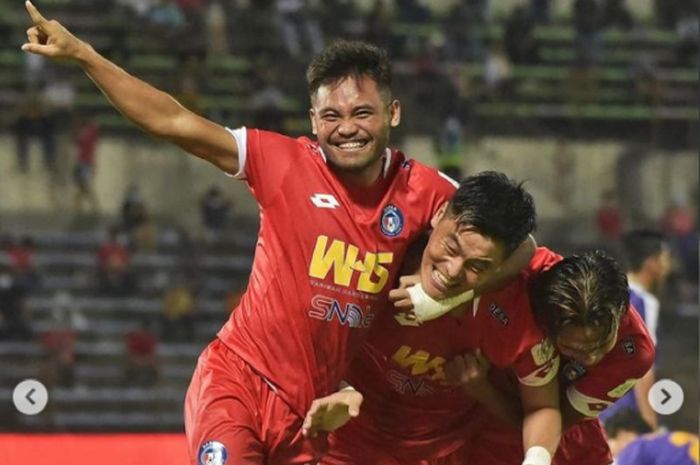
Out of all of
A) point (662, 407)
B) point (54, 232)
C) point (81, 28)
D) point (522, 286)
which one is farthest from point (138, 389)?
point (522, 286)

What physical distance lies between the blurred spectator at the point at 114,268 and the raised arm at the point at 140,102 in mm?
8082

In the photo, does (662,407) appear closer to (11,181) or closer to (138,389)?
(138,389)

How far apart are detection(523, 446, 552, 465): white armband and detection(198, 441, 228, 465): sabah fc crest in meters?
0.88

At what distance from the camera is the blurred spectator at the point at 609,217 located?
1314cm

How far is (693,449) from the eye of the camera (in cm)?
584

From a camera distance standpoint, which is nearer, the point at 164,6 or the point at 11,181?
the point at 11,181

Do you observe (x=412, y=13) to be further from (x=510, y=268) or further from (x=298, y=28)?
(x=510, y=268)

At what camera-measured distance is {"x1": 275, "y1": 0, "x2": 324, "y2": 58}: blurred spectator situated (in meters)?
14.0

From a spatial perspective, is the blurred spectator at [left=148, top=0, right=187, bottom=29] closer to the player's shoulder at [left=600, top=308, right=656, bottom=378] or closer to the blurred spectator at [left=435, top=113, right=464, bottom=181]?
the blurred spectator at [left=435, top=113, right=464, bottom=181]

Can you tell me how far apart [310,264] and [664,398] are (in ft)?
10.5

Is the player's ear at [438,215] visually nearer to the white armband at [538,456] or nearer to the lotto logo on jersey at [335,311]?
the lotto logo on jersey at [335,311]

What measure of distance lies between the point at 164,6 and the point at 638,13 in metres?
4.72

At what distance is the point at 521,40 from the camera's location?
49.1ft

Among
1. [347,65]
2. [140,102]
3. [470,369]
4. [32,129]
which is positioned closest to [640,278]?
[470,369]
